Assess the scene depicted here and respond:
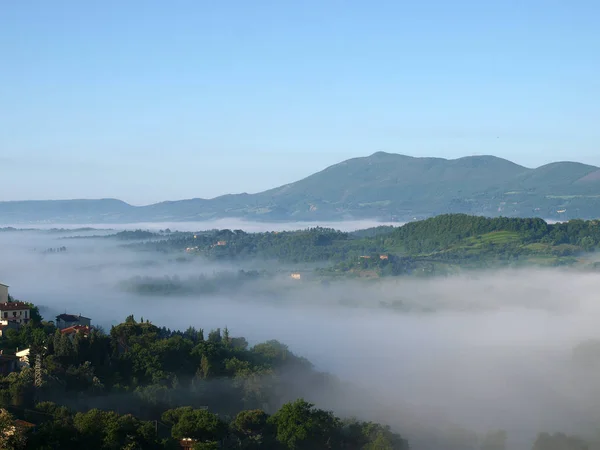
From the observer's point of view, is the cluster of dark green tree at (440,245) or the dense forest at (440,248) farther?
the cluster of dark green tree at (440,245)

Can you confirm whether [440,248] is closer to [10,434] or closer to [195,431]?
[195,431]

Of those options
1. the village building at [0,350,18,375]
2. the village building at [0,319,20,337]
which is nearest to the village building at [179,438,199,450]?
the village building at [0,350,18,375]

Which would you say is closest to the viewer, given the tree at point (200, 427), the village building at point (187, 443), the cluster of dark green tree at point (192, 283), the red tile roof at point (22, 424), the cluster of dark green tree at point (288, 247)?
the red tile roof at point (22, 424)

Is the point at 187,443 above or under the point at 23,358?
under

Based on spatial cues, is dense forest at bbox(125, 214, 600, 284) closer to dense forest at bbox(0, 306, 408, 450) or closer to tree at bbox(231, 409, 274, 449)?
dense forest at bbox(0, 306, 408, 450)

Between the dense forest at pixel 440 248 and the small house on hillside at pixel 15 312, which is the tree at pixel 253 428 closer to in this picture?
the small house on hillside at pixel 15 312

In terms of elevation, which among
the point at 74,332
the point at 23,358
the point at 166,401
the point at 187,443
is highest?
the point at 74,332

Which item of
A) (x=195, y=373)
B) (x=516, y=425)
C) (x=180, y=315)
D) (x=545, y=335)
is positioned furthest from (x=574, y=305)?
(x=195, y=373)

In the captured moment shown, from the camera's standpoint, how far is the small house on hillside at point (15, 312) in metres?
54.3

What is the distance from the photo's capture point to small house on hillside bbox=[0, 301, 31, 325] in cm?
5434

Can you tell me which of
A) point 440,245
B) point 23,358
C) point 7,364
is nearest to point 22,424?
point 7,364

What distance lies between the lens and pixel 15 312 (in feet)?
180

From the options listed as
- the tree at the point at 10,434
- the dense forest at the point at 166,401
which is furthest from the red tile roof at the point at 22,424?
Answer: the tree at the point at 10,434

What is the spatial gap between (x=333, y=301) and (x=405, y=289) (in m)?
10.4
